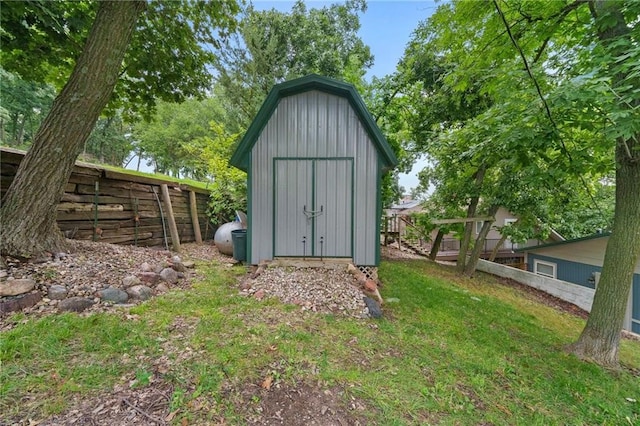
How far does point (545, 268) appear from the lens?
11477 millimetres

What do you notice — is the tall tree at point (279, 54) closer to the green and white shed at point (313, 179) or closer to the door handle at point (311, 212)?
the green and white shed at point (313, 179)

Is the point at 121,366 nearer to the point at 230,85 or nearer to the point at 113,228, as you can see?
the point at 113,228

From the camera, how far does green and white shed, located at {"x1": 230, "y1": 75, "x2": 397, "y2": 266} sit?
5.04 meters

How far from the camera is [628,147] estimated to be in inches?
127

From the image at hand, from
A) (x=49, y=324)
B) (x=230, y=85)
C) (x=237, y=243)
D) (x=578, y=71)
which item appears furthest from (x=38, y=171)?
(x=230, y=85)

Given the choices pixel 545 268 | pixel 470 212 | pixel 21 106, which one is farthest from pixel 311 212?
pixel 21 106

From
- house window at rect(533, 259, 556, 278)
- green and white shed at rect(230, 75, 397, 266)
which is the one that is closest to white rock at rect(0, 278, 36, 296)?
green and white shed at rect(230, 75, 397, 266)

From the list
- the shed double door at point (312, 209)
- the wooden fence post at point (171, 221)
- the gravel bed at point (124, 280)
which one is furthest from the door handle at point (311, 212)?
the wooden fence post at point (171, 221)

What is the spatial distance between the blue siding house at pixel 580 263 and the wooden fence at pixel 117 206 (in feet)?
43.7

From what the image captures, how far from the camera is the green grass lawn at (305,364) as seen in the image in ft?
6.36

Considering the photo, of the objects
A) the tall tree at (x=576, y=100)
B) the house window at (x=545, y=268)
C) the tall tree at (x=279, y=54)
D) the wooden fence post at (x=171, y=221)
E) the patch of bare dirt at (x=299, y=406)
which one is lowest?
the house window at (x=545, y=268)

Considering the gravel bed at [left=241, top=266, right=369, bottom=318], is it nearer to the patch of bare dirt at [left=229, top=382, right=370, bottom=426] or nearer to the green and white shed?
the green and white shed

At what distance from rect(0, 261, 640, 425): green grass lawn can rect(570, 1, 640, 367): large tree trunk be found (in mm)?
305

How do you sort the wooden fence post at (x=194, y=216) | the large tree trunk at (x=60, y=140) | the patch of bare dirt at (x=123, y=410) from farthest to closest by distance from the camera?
the wooden fence post at (x=194, y=216)
the large tree trunk at (x=60, y=140)
the patch of bare dirt at (x=123, y=410)
